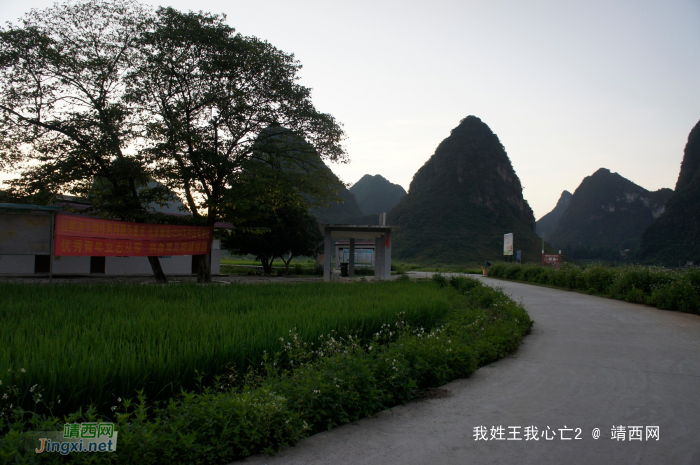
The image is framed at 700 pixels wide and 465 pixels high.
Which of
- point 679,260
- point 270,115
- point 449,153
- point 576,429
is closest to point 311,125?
point 270,115

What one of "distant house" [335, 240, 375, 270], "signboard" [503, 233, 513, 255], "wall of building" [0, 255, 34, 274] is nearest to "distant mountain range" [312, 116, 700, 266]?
"signboard" [503, 233, 513, 255]

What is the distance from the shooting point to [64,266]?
70.3 ft

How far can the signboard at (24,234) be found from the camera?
10.1 meters

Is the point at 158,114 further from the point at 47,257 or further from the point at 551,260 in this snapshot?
the point at 551,260

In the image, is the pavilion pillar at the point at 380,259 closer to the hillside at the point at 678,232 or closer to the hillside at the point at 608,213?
the hillside at the point at 678,232

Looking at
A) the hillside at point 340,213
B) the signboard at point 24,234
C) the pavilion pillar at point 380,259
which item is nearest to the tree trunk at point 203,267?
the signboard at point 24,234

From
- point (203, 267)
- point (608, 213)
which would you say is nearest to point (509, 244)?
point (203, 267)

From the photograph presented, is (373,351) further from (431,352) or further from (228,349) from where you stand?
(228,349)

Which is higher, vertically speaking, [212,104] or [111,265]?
[212,104]

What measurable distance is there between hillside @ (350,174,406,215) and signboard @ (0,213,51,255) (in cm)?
12926

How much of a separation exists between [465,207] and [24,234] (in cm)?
8659

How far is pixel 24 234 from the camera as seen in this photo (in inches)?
407

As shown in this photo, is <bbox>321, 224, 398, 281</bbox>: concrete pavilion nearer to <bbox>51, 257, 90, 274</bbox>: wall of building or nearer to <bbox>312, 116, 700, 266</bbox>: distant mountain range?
<bbox>51, 257, 90, 274</bbox>: wall of building

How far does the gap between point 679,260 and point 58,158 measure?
7001 cm
